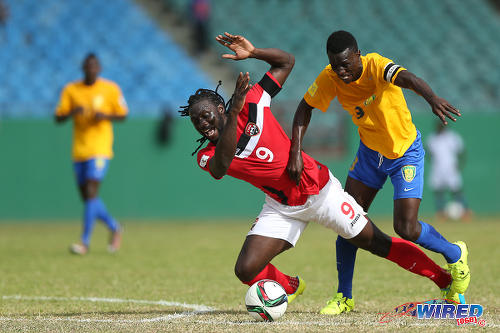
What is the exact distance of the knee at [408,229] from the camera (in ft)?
19.5

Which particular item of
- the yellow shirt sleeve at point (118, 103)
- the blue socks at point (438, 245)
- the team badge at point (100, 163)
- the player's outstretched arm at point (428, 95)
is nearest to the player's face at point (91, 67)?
the yellow shirt sleeve at point (118, 103)

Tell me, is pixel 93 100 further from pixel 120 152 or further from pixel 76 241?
pixel 120 152

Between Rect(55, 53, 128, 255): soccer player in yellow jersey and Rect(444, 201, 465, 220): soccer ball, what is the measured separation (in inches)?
339

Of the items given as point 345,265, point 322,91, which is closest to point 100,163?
point 322,91

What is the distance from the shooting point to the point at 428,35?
2275 centimetres

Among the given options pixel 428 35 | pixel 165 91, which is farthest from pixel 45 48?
pixel 428 35

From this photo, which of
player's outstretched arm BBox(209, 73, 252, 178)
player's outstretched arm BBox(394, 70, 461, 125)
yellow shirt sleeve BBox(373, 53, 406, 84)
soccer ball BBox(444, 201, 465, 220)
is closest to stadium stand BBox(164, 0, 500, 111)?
soccer ball BBox(444, 201, 465, 220)

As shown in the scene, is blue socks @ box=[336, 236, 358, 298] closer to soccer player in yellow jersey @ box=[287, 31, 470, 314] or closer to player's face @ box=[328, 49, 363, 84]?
soccer player in yellow jersey @ box=[287, 31, 470, 314]

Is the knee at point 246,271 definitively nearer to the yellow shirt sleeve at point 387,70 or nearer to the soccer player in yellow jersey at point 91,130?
the yellow shirt sleeve at point 387,70

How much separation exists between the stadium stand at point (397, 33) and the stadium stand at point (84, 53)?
1953 mm

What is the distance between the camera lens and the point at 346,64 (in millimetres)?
5801

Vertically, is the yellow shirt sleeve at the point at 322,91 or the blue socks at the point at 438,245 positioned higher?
the yellow shirt sleeve at the point at 322,91

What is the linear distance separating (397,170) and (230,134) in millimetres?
1704

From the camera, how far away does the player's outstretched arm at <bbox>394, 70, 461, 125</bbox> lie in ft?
17.3
